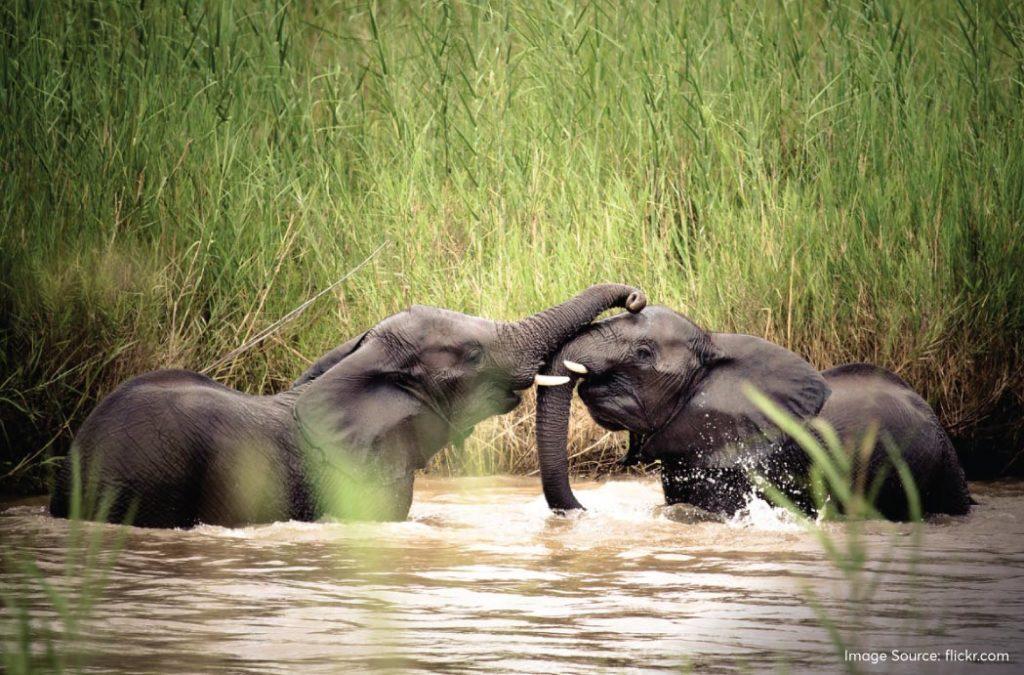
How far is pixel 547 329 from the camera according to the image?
6840 millimetres

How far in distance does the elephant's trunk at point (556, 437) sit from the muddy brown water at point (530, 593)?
0.40 feet

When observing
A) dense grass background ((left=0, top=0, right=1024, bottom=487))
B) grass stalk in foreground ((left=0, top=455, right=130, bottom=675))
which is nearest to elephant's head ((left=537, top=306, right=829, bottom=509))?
dense grass background ((left=0, top=0, right=1024, bottom=487))

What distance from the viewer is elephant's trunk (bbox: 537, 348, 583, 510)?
22.4 feet

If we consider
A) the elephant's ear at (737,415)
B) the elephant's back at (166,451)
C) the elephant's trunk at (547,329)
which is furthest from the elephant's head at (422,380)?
the elephant's ear at (737,415)

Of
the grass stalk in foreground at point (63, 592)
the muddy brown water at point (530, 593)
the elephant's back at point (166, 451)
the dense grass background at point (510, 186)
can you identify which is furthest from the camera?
the dense grass background at point (510, 186)

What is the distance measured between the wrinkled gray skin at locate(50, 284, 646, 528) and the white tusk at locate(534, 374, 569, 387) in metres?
0.04

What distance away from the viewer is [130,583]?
546cm

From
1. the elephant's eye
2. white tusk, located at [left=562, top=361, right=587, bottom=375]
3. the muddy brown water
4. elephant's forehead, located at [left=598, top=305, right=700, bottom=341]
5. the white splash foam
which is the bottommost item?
the white splash foam

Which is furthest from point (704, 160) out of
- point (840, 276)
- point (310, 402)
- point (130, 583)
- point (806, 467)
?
point (130, 583)

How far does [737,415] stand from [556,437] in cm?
81

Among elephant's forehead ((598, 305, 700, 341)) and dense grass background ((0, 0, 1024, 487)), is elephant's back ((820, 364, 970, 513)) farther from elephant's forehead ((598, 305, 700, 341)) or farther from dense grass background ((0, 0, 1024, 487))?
dense grass background ((0, 0, 1024, 487))

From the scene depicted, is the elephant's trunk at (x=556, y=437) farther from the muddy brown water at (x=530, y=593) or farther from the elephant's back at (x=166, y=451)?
the elephant's back at (x=166, y=451)

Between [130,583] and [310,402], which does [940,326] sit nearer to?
[310,402]

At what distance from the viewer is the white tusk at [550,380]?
22.3ft
